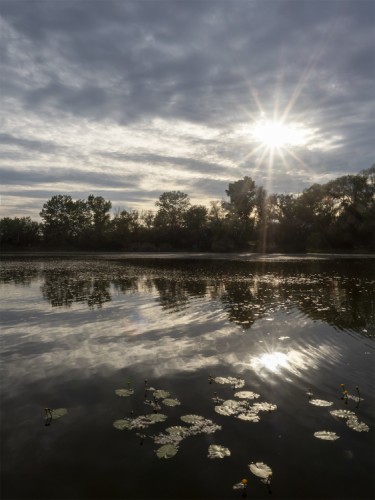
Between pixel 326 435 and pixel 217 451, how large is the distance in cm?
193

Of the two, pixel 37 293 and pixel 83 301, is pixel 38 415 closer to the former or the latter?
pixel 83 301

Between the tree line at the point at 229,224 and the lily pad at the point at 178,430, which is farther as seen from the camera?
the tree line at the point at 229,224

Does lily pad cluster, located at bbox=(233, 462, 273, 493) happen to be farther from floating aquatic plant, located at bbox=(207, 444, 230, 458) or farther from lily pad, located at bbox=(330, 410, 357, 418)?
lily pad, located at bbox=(330, 410, 357, 418)

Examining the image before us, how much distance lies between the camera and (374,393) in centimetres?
770

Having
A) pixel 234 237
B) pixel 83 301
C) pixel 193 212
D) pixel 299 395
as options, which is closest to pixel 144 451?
pixel 299 395

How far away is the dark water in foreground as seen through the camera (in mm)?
5035

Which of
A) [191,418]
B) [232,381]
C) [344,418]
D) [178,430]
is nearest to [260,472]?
[178,430]

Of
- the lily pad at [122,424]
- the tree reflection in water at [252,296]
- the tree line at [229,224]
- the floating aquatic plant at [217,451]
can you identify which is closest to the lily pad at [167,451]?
the floating aquatic plant at [217,451]

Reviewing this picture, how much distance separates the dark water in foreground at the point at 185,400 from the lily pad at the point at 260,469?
0.11 meters

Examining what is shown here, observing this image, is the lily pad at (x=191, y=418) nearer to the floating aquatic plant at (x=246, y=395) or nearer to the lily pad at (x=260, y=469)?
the floating aquatic plant at (x=246, y=395)

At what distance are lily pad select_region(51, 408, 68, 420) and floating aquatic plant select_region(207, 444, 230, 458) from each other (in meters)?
2.90

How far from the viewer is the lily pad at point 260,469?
505 cm

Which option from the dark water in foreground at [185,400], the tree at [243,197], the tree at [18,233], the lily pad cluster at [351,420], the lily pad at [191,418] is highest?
the tree at [243,197]

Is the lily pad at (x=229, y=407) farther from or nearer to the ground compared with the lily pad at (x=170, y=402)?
nearer to the ground
